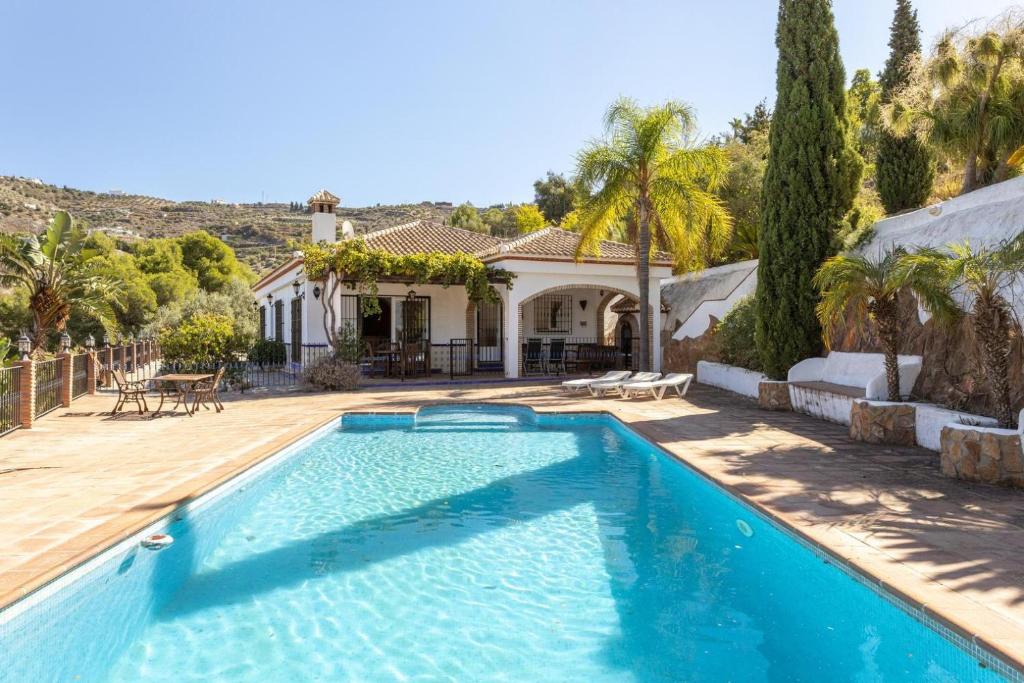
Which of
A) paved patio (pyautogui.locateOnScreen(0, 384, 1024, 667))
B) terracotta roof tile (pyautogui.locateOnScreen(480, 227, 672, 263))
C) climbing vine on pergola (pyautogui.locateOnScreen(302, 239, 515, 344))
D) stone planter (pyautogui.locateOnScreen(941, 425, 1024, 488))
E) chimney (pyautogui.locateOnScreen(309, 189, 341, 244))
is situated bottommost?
paved patio (pyautogui.locateOnScreen(0, 384, 1024, 667))

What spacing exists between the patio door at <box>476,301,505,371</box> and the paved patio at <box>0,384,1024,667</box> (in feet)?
32.3

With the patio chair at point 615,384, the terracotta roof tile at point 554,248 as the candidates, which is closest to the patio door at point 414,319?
the terracotta roof tile at point 554,248

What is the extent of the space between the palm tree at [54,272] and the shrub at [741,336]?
17.7 m

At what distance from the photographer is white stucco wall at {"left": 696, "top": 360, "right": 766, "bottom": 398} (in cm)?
1436

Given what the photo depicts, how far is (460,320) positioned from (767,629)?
17661 mm

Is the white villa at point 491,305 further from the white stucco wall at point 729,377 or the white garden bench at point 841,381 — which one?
the white garden bench at point 841,381

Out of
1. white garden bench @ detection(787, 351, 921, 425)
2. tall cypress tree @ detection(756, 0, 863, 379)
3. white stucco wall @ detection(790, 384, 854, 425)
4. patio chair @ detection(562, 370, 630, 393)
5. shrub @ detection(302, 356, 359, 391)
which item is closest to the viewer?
white garden bench @ detection(787, 351, 921, 425)

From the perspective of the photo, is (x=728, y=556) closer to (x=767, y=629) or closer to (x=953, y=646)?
(x=767, y=629)

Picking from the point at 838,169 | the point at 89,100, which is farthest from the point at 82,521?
the point at 89,100

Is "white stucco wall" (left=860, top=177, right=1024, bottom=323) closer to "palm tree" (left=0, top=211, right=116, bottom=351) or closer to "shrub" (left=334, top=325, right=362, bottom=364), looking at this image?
"shrub" (left=334, top=325, right=362, bottom=364)

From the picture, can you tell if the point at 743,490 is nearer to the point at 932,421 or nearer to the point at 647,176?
the point at 932,421

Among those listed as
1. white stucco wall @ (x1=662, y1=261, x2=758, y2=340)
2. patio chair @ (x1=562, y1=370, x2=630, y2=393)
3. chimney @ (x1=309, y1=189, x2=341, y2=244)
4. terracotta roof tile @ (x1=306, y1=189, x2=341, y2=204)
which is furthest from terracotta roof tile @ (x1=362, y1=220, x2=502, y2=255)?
white stucco wall @ (x1=662, y1=261, x2=758, y2=340)

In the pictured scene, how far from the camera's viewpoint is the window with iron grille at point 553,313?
23172 mm

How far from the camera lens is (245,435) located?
9.46 meters
